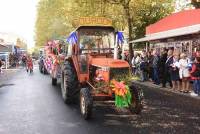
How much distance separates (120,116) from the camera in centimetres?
1205

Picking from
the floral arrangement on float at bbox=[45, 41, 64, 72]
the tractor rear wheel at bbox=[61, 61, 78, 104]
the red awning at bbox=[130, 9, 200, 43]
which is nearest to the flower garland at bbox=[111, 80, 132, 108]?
the tractor rear wheel at bbox=[61, 61, 78, 104]

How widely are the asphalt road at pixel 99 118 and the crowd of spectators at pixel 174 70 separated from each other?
1.39 metres

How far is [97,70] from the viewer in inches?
510

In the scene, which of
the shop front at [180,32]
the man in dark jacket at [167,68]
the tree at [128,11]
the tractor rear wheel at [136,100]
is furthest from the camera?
the tree at [128,11]

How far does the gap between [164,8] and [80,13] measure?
24.8 ft

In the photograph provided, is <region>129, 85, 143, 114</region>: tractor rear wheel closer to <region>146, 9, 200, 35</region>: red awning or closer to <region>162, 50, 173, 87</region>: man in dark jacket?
<region>162, 50, 173, 87</region>: man in dark jacket

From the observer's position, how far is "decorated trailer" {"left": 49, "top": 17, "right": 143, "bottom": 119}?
11.8 meters

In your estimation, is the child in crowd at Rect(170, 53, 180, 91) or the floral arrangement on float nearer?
the child in crowd at Rect(170, 53, 180, 91)

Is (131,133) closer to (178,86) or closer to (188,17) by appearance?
(178,86)

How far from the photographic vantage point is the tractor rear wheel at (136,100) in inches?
478

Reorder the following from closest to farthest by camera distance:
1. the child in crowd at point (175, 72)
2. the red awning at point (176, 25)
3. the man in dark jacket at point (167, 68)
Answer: the child in crowd at point (175, 72) → the man in dark jacket at point (167, 68) → the red awning at point (176, 25)

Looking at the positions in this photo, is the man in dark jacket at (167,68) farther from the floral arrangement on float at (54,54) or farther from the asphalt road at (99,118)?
the floral arrangement on float at (54,54)

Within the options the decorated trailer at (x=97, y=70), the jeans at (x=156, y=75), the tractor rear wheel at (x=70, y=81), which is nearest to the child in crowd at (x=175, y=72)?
the jeans at (x=156, y=75)

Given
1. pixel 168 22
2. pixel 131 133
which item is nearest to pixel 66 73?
pixel 131 133
